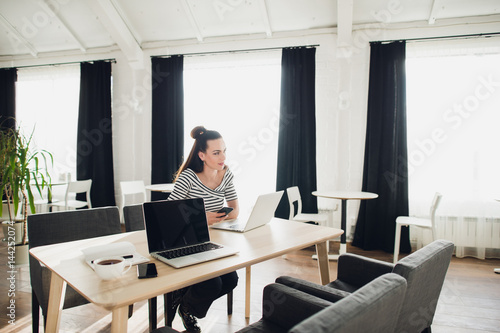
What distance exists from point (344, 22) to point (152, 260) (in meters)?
3.64

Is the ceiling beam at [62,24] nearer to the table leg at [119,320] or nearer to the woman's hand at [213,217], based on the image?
the woman's hand at [213,217]

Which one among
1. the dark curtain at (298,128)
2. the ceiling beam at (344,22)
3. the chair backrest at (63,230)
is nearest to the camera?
the chair backrest at (63,230)

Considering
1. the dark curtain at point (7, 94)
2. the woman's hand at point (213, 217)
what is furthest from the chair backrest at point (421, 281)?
the dark curtain at point (7, 94)

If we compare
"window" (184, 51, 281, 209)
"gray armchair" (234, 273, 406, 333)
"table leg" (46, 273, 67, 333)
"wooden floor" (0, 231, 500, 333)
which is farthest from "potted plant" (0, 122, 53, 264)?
"gray armchair" (234, 273, 406, 333)

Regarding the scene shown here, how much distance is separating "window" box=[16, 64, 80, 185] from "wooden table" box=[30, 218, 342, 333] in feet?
14.6

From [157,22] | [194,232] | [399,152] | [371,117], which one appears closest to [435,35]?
[371,117]

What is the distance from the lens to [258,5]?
4031mm

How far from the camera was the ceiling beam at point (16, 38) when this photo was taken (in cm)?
481

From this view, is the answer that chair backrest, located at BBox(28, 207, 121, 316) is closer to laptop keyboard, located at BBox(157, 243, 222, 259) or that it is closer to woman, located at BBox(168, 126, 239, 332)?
woman, located at BBox(168, 126, 239, 332)

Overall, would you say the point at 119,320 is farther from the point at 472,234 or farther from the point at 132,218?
the point at 472,234

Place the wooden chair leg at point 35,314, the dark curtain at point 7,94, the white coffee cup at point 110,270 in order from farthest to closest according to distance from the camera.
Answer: the dark curtain at point 7,94 → the wooden chair leg at point 35,314 → the white coffee cup at point 110,270

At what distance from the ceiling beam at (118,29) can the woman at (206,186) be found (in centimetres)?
298

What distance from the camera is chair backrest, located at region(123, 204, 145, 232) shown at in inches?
79.3

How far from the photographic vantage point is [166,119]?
15.9 ft
